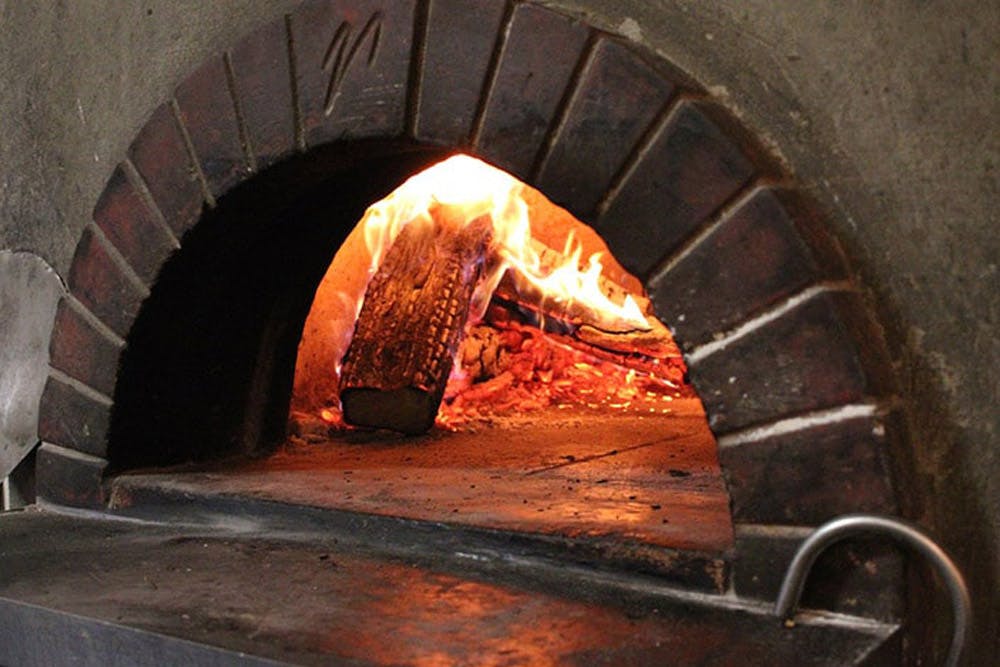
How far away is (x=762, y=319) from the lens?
1336mm

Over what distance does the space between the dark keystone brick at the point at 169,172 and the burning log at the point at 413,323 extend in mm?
700

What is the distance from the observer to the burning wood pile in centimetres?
245

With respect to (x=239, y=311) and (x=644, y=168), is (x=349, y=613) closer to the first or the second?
(x=644, y=168)

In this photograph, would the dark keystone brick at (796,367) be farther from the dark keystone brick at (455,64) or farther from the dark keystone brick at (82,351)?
the dark keystone brick at (82,351)

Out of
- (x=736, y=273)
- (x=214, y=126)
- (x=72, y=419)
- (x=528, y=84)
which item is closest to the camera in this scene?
(x=736, y=273)

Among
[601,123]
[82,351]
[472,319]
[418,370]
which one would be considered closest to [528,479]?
[418,370]

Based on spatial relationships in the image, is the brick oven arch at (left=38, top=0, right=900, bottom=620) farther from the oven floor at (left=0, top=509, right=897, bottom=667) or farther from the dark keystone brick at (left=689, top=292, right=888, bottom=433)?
the oven floor at (left=0, top=509, right=897, bottom=667)


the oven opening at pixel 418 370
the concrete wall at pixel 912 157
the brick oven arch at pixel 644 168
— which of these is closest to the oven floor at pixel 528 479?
the oven opening at pixel 418 370

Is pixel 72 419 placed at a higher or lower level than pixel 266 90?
lower

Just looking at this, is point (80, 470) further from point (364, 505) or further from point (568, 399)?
point (568, 399)

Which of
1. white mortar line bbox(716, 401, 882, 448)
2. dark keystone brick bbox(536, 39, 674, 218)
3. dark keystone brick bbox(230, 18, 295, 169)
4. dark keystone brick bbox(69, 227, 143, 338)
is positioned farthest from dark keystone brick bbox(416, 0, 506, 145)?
dark keystone brick bbox(69, 227, 143, 338)

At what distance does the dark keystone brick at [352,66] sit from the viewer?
5.22 feet

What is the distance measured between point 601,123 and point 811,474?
55 cm

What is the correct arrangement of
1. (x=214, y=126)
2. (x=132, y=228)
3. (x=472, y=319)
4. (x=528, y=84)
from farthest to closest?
(x=472, y=319), (x=132, y=228), (x=214, y=126), (x=528, y=84)
